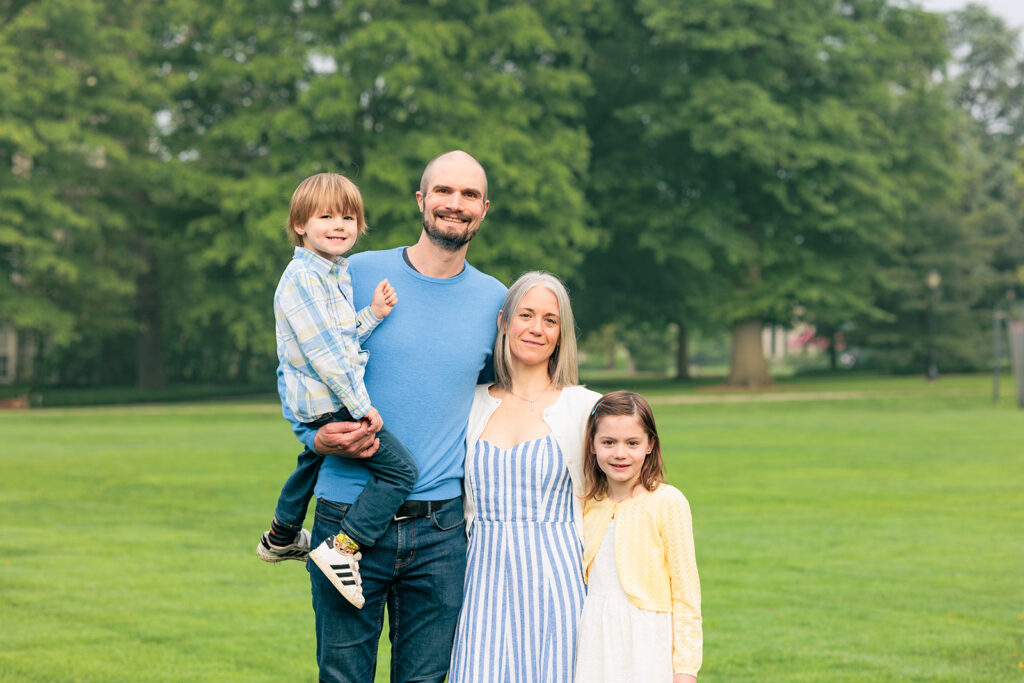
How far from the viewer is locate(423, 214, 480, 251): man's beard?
3820mm

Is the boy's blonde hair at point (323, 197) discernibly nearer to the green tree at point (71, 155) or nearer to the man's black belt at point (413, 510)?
the man's black belt at point (413, 510)

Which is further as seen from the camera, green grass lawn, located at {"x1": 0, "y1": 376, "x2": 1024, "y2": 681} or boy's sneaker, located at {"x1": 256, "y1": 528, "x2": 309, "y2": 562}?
green grass lawn, located at {"x1": 0, "y1": 376, "x2": 1024, "y2": 681}

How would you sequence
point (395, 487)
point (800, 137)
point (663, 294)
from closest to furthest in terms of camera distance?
point (395, 487)
point (800, 137)
point (663, 294)

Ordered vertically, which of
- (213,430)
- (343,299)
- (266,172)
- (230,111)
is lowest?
(213,430)

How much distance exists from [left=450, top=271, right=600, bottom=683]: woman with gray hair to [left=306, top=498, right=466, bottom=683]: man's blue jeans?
2.4 inches

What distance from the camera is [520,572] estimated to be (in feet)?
12.1

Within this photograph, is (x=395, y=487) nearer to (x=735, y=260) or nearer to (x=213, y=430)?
(x=213, y=430)

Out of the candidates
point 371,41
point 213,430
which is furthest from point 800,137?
point 213,430

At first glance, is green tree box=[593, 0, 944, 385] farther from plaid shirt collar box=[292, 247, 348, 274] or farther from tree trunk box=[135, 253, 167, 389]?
plaid shirt collar box=[292, 247, 348, 274]

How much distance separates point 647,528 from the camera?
3.72m

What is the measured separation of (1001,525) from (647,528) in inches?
346

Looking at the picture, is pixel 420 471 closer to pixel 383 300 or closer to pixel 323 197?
pixel 383 300

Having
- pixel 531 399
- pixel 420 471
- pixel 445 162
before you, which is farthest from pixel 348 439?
pixel 445 162

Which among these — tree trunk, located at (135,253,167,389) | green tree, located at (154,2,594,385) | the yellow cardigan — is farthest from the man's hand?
tree trunk, located at (135,253,167,389)
